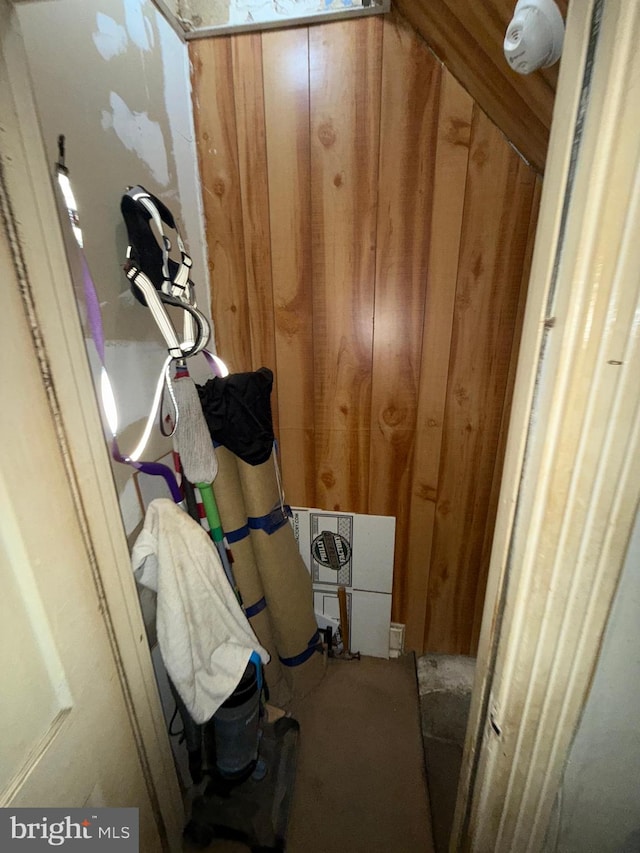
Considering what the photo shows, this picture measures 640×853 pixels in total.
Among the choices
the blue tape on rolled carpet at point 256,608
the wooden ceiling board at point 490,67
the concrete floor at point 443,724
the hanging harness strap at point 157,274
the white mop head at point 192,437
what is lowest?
the concrete floor at point 443,724

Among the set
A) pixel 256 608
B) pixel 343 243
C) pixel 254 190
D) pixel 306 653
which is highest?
pixel 254 190

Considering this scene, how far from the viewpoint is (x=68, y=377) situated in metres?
0.58

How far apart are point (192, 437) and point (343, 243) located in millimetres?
767

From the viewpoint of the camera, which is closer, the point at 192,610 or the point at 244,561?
the point at 192,610

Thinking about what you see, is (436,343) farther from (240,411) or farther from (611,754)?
(611,754)

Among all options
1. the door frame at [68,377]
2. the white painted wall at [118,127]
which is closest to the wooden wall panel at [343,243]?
the white painted wall at [118,127]

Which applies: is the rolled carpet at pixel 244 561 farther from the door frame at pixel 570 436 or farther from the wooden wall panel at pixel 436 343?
the door frame at pixel 570 436

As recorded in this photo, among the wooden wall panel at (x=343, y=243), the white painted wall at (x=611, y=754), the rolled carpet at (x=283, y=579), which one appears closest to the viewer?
the white painted wall at (x=611, y=754)

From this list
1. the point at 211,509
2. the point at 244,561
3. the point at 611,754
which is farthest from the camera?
the point at 244,561

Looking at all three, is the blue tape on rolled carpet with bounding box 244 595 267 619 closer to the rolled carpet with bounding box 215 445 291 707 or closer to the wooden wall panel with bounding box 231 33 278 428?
the rolled carpet with bounding box 215 445 291 707

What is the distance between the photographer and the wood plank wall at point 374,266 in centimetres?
102

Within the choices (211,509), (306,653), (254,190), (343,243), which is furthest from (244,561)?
(254,190)

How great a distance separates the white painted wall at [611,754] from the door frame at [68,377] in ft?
2.54

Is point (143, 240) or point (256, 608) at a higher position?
point (143, 240)
